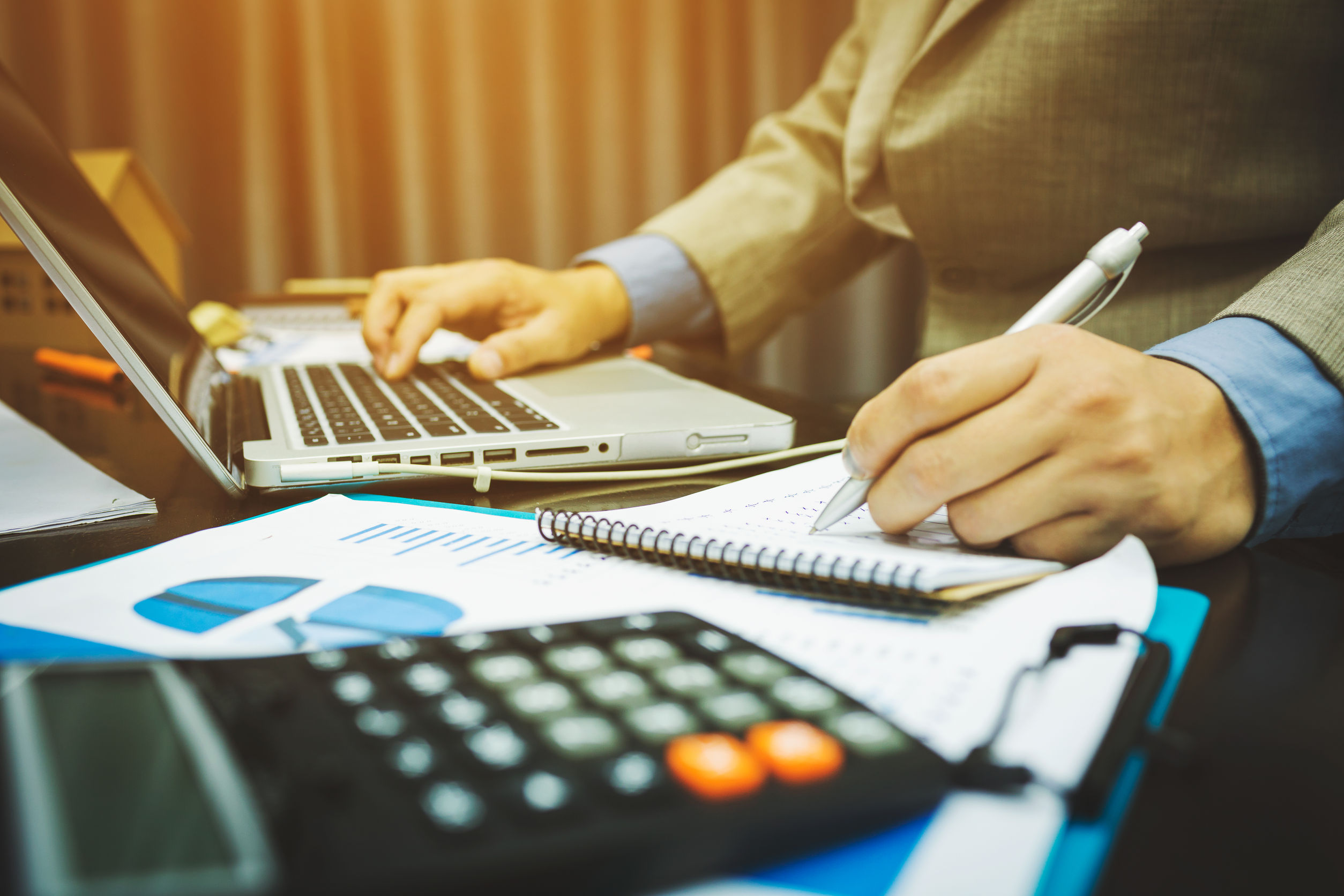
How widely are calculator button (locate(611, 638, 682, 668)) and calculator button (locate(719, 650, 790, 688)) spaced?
0.04 ft

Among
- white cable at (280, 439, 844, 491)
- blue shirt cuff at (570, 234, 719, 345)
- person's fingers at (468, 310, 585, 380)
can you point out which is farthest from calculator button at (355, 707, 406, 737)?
blue shirt cuff at (570, 234, 719, 345)

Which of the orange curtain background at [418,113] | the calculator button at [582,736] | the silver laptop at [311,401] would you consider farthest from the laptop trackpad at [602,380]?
the orange curtain background at [418,113]

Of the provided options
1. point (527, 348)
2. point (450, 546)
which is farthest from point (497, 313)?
point (450, 546)

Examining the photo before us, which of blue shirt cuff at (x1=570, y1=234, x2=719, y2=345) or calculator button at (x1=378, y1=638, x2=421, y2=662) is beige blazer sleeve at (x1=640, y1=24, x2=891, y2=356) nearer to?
blue shirt cuff at (x1=570, y1=234, x2=719, y2=345)

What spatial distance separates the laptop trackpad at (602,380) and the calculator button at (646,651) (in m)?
0.39

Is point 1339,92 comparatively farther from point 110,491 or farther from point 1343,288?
point 110,491

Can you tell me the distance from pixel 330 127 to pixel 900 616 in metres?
2.13

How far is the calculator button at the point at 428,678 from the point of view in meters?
0.19

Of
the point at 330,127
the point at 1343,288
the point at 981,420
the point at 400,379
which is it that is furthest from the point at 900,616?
the point at 330,127

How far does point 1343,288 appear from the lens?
37 cm

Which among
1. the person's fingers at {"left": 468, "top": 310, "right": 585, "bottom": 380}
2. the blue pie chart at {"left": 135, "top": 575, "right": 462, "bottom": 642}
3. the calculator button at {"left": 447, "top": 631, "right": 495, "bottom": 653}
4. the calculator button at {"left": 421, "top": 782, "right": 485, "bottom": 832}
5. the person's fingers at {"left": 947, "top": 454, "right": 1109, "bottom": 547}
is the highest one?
the calculator button at {"left": 421, "top": 782, "right": 485, "bottom": 832}

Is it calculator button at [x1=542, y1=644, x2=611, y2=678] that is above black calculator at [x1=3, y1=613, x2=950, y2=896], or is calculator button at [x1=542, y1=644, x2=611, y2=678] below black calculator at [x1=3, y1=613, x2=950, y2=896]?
below

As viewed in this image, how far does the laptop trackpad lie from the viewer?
2.03 feet

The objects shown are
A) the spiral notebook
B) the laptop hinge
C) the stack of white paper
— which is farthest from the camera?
the laptop hinge
